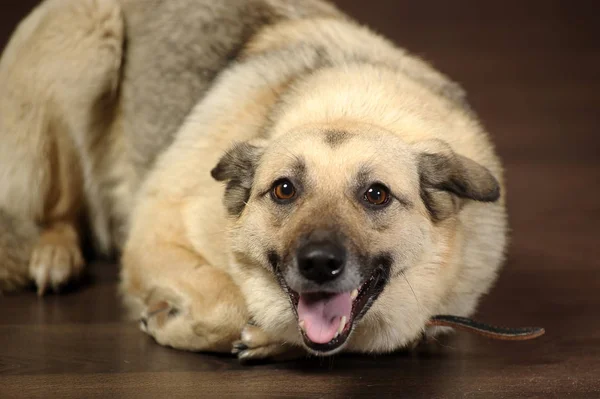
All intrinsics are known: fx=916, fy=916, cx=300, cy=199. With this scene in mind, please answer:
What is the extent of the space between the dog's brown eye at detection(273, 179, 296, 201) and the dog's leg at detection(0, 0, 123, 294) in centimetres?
122

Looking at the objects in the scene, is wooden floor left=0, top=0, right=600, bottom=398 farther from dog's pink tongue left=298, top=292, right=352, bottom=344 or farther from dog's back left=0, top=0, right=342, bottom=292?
dog's back left=0, top=0, right=342, bottom=292

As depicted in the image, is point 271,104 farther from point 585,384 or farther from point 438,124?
point 585,384

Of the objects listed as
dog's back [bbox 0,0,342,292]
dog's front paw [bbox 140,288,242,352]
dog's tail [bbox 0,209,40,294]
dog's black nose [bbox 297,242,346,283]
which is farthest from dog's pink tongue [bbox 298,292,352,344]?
dog's tail [bbox 0,209,40,294]

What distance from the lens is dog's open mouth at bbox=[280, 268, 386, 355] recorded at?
252 cm

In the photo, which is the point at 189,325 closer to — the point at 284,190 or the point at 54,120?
the point at 284,190

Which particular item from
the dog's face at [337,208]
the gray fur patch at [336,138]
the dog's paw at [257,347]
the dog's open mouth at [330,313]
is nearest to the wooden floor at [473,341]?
the dog's paw at [257,347]

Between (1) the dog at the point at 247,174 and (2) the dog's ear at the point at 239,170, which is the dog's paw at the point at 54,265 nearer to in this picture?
(1) the dog at the point at 247,174

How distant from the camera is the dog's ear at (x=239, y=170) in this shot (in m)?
2.83

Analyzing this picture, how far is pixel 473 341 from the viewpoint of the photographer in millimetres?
Answer: 3064

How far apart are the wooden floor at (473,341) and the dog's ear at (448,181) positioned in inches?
19.9

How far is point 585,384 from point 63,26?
8.14ft

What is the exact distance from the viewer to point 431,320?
2.80 metres

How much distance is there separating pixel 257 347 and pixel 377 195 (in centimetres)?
60

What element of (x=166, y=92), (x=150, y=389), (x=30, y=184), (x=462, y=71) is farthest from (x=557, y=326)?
(x=462, y=71)
